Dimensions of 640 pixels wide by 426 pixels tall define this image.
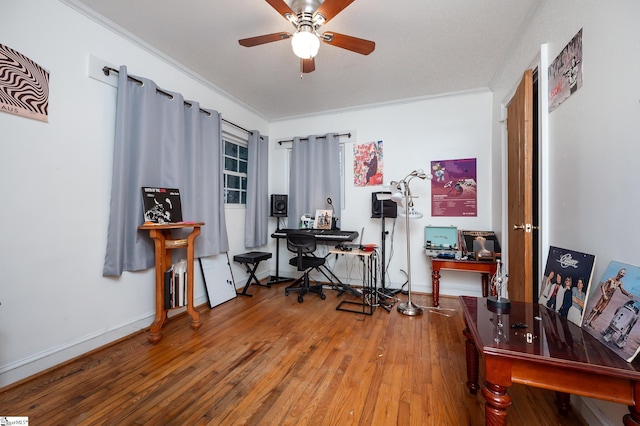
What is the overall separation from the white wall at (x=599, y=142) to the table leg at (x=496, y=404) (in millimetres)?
661

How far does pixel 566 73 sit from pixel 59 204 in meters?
3.47

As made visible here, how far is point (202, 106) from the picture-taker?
9.66 feet

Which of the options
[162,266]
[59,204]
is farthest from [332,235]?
[59,204]

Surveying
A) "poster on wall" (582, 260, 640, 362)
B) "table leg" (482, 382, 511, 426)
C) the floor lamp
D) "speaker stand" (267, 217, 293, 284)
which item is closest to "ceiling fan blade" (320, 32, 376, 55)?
the floor lamp

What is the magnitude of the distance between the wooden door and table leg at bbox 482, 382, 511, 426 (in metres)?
1.06

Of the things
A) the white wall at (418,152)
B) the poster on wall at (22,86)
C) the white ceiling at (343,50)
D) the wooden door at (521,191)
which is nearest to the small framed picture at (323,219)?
the white wall at (418,152)

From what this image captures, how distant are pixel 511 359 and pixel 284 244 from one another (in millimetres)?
3433

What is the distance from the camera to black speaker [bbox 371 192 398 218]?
10.3ft

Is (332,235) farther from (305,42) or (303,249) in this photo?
(305,42)

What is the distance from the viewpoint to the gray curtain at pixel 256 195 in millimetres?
3645

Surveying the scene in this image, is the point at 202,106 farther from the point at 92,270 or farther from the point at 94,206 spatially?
the point at 92,270

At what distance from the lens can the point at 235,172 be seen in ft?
11.9

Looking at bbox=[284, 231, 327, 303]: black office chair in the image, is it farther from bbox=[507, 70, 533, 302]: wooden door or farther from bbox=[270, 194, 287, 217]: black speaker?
bbox=[507, 70, 533, 302]: wooden door

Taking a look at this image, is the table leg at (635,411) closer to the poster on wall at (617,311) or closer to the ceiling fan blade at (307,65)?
the poster on wall at (617,311)
